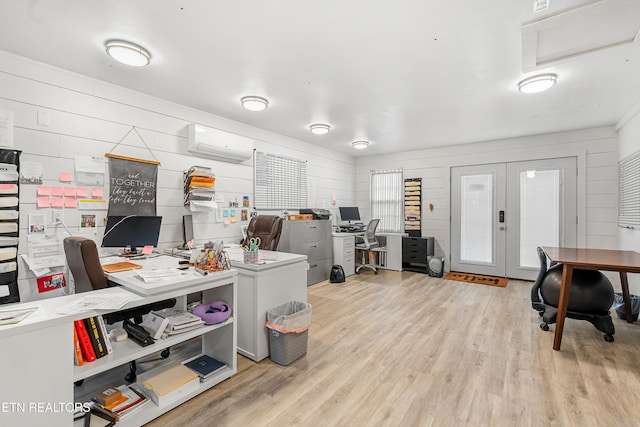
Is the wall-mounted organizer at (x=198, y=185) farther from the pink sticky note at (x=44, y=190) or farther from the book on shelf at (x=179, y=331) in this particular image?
the book on shelf at (x=179, y=331)

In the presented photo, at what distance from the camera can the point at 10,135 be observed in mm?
2465

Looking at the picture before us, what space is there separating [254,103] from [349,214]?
3523mm

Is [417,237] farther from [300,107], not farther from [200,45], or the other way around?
[200,45]

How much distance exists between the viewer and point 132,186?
10.5 feet

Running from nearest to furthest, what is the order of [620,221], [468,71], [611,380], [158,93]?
[611,380]
[468,71]
[158,93]
[620,221]

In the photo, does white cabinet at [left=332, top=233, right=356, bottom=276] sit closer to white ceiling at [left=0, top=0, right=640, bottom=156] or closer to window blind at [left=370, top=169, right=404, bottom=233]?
window blind at [left=370, top=169, right=404, bottom=233]

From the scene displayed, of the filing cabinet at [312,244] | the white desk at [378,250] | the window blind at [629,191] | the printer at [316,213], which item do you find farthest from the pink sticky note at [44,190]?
the window blind at [629,191]

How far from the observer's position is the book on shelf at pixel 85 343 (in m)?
1.62

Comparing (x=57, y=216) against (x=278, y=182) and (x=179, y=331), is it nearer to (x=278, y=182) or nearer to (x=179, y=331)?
(x=179, y=331)

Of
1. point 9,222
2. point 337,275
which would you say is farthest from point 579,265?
point 9,222

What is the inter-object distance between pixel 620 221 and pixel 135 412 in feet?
20.6

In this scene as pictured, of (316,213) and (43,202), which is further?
(316,213)

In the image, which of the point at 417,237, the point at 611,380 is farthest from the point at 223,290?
the point at 417,237

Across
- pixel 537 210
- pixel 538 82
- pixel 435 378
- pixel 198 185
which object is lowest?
pixel 435 378
